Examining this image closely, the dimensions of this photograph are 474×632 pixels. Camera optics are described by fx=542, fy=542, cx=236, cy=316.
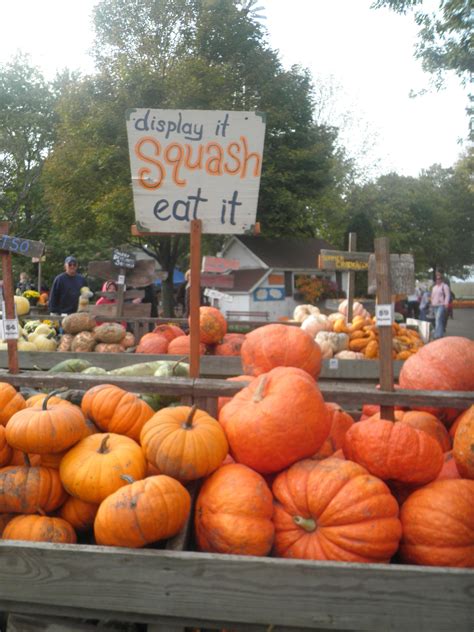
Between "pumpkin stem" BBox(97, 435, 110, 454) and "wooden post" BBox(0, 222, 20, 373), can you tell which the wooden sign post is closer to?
"wooden post" BBox(0, 222, 20, 373)

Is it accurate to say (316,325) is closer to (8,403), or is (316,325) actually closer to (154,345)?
(154,345)

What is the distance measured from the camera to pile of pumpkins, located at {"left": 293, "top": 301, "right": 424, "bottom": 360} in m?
6.16

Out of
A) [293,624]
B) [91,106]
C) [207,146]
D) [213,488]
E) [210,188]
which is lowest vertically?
[293,624]

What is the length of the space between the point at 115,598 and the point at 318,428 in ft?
3.28

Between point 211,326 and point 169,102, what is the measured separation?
1619 cm

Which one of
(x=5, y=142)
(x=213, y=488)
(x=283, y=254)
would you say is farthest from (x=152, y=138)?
(x=5, y=142)

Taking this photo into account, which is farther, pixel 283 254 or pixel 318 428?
pixel 283 254

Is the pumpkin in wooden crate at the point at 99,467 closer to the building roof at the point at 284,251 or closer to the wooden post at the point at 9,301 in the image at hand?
the wooden post at the point at 9,301

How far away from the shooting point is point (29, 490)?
2.11 m

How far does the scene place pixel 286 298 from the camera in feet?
75.8

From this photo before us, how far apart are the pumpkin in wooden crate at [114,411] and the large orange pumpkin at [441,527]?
1.23 meters

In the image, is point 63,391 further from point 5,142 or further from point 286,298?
point 5,142

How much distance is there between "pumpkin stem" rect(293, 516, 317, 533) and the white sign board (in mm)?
1635

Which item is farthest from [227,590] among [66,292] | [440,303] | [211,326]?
[440,303]
